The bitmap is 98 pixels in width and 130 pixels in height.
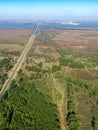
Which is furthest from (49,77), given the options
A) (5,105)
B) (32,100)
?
(5,105)

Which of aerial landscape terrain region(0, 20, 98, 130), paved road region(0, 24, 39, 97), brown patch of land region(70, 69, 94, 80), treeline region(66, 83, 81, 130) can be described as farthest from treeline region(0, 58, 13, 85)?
brown patch of land region(70, 69, 94, 80)

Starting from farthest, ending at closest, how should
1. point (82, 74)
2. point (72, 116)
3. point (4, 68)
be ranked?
point (4, 68)
point (82, 74)
point (72, 116)

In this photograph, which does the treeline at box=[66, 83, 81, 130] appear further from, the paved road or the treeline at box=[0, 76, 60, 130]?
the paved road

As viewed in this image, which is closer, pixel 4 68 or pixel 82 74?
pixel 82 74

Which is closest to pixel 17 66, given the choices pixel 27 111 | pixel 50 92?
pixel 50 92

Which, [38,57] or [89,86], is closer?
[89,86]

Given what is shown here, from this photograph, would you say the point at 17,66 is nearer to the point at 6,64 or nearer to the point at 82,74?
the point at 6,64

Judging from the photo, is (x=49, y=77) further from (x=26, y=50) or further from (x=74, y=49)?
(x=74, y=49)

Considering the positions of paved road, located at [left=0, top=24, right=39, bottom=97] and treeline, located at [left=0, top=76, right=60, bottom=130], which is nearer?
treeline, located at [left=0, top=76, right=60, bottom=130]
